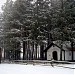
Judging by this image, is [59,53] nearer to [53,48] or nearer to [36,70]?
[53,48]

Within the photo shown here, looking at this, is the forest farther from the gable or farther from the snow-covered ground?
the snow-covered ground

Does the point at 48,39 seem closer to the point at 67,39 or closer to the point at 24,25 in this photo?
the point at 24,25

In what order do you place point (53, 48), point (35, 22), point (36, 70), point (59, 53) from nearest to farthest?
point (36, 70) < point (59, 53) < point (53, 48) < point (35, 22)

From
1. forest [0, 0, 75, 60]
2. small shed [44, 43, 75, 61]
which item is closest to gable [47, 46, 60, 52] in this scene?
small shed [44, 43, 75, 61]

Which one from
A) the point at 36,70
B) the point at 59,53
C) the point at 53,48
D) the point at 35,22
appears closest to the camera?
the point at 36,70

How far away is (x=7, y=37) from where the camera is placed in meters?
49.4

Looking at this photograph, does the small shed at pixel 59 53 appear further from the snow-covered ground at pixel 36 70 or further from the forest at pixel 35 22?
the snow-covered ground at pixel 36 70

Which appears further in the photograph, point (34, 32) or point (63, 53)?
point (34, 32)

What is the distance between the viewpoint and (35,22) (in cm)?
4672

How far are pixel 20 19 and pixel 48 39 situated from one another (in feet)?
29.1

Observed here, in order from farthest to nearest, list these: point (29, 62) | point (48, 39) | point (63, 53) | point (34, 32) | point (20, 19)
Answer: point (48, 39)
point (20, 19)
point (34, 32)
point (63, 53)
point (29, 62)

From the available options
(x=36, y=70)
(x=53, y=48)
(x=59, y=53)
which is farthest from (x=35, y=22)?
(x=36, y=70)

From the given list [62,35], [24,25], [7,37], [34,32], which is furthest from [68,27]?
[7,37]

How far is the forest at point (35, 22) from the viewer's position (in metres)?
42.4
